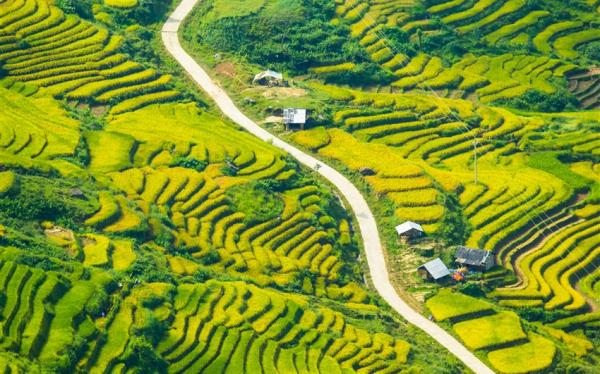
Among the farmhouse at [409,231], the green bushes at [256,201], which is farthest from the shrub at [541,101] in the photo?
the green bushes at [256,201]

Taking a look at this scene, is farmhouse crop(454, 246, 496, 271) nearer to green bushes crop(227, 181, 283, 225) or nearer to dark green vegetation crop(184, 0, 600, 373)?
dark green vegetation crop(184, 0, 600, 373)

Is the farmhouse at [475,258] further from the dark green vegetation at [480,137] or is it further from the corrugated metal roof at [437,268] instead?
the corrugated metal roof at [437,268]

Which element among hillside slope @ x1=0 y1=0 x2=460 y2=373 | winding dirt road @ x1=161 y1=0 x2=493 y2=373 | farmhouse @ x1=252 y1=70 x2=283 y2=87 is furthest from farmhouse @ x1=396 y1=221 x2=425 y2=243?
farmhouse @ x1=252 y1=70 x2=283 y2=87

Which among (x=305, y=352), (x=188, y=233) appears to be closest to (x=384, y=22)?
(x=188, y=233)

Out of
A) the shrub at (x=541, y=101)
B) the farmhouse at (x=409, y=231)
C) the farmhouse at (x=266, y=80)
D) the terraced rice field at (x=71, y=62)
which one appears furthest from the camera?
the shrub at (x=541, y=101)

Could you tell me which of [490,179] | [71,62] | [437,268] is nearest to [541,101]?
[490,179]

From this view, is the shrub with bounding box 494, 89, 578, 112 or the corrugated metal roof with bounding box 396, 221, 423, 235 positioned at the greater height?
the corrugated metal roof with bounding box 396, 221, 423, 235
